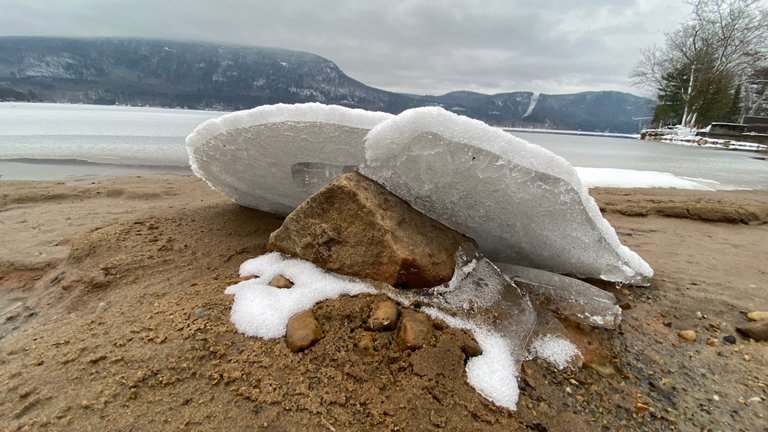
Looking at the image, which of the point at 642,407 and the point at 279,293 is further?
the point at 279,293

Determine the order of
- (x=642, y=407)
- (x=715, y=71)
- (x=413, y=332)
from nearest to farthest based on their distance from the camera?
(x=642, y=407) < (x=413, y=332) < (x=715, y=71)

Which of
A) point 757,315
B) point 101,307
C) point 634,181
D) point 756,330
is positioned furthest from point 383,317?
point 634,181

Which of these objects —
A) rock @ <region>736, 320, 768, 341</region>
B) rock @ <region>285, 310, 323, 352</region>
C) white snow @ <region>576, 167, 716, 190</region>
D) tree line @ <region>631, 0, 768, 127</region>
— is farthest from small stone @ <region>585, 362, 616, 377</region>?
tree line @ <region>631, 0, 768, 127</region>

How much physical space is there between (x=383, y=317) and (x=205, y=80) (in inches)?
6152

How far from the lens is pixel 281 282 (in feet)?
5.27

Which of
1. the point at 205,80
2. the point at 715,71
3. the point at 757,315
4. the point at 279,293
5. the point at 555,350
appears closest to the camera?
the point at 555,350

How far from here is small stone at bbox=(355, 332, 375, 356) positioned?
4.23 ft

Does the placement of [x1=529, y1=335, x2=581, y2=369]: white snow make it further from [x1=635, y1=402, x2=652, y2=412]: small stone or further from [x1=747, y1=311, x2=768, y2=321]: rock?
[x1=747, y1=311, x2=768, y2=321]: rock

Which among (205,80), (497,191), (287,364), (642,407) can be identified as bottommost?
(642,407)

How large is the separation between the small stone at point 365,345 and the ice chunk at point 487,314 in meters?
0.23

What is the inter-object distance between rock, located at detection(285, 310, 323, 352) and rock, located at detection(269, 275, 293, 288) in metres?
0.22

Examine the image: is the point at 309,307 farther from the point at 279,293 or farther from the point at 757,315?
the point at 757,315

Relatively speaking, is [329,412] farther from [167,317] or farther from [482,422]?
[167,317]

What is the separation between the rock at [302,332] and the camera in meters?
→ 1.30
